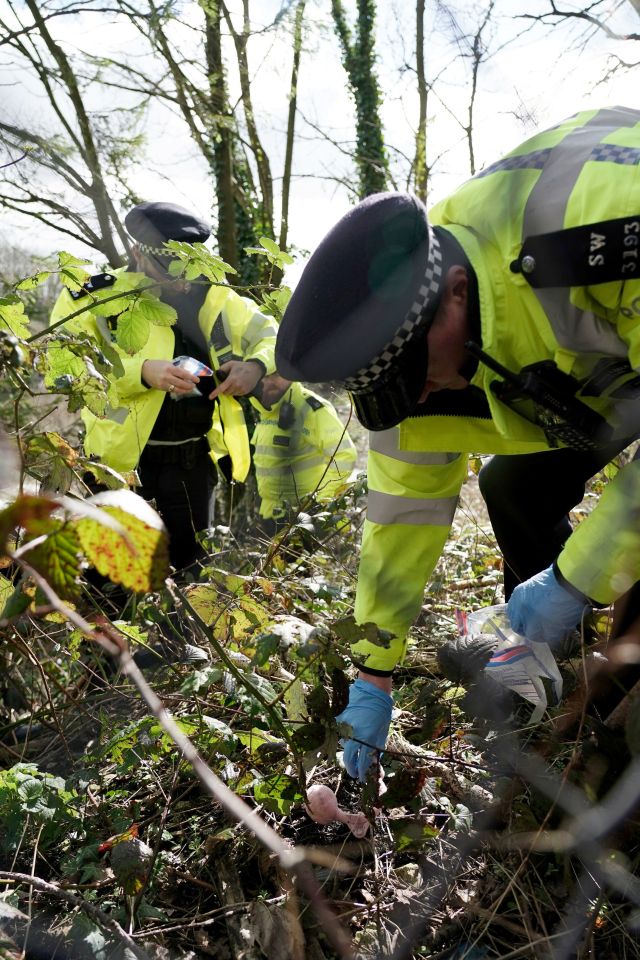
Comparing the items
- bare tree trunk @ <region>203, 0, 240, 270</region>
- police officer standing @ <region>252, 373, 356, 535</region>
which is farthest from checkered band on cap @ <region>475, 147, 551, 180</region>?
bare tree trunk @ <region>203, 0, 240, 270</region>

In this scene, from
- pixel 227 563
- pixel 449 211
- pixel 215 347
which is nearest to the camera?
pixel 449 211

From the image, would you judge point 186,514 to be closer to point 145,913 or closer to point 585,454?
point 585,454

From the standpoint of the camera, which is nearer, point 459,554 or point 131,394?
point 459,554

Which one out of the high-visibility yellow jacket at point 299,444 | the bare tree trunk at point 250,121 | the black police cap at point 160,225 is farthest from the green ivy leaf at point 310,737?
the bare tree trunk at point 250,121

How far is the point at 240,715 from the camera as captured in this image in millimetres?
1795

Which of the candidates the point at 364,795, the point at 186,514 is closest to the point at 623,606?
the point at 364,795

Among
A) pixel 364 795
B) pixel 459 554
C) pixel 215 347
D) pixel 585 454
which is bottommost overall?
pixel 459 554

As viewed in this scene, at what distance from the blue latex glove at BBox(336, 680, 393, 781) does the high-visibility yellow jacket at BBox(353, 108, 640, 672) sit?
72mm

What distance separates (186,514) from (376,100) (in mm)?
9606

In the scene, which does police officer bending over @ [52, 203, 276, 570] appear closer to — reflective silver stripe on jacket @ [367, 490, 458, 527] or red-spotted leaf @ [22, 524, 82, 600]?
reflective silver stripe on jacket @ [367, 490, 458, 527]

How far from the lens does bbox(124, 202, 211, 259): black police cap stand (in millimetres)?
3443

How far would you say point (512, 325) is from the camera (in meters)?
1.58

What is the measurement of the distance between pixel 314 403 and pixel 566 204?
3.27 m

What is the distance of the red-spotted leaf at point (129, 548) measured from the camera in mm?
613
